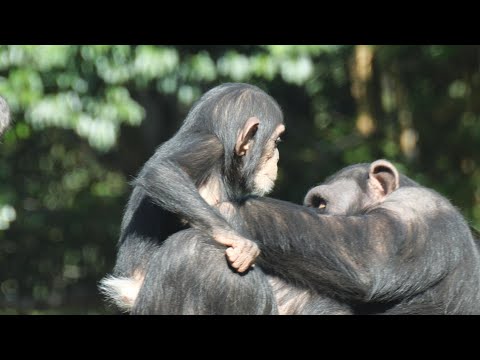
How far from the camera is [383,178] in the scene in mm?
6004

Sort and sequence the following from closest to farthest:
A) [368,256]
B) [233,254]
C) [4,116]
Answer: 1. [233,254]
2. [368,256]
3. [4,116]

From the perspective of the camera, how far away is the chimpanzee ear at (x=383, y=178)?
596 centimetres

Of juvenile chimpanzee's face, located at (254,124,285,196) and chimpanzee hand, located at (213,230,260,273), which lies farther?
juvenile chimpanzee's face, located at (254,124,285,196)

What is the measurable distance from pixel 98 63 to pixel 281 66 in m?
2.57

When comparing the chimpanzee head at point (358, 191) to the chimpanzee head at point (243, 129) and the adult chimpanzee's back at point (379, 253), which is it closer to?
the adult chimpanzee's back at point (379, 253)

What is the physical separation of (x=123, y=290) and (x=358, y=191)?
5.71 ft

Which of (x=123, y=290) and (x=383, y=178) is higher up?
(x=383, y=178)

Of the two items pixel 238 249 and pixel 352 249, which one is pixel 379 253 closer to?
pixel 352 249

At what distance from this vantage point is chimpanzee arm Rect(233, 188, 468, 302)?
208 inches

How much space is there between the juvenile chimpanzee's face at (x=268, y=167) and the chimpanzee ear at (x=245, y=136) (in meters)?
0.18

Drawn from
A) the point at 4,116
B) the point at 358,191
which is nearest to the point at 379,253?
the point at 358,191

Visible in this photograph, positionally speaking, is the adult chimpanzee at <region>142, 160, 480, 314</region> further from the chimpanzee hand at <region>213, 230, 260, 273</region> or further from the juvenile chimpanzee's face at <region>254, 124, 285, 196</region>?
the juvenile chimpanzee's face at <region>254, 124, 285, 196</region>

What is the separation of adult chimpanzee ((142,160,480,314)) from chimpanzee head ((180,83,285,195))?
288 millimetres

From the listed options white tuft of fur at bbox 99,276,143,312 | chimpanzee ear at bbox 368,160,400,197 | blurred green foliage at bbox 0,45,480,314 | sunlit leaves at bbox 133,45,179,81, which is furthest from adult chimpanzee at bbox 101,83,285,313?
blurred green foliage at bbox 0,45,480,314
